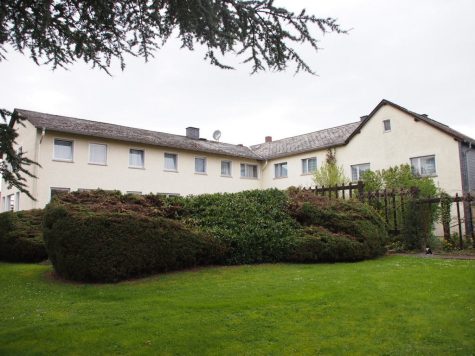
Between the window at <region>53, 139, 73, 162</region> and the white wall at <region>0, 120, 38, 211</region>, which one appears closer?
the white wall at <region>0, 120, 38, 211</region>

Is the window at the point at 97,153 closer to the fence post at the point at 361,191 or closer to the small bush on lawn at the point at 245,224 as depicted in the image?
the small bush on lawn at the point at 245,224

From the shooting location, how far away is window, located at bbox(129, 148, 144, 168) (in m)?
24.6

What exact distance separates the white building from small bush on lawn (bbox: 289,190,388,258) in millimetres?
12111

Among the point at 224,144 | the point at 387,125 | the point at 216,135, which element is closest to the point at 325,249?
the point at 387,125

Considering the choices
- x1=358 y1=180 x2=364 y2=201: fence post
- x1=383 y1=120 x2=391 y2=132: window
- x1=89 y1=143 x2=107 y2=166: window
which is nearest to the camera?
x1=358 y1=180 x2=364 y2=201: fence post

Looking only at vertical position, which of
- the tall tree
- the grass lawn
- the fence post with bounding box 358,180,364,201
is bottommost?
the grass lawn

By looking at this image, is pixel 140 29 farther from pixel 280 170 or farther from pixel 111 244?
pixel 280 170

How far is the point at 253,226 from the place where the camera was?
10.2 meters

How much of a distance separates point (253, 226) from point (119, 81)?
5364 millimetres

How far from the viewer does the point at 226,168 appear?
97.7 ft

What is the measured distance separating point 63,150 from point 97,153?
1.88 metres

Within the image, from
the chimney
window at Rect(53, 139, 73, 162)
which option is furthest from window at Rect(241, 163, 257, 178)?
window at Rect(53, 139, 73, 162)

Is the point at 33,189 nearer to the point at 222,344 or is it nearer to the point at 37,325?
the point at 37,325

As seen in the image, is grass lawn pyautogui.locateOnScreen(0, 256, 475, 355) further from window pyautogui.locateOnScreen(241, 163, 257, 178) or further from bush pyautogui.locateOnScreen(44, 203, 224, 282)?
window pyautogui.locateOnScreen(241, 163, 257, 178)
